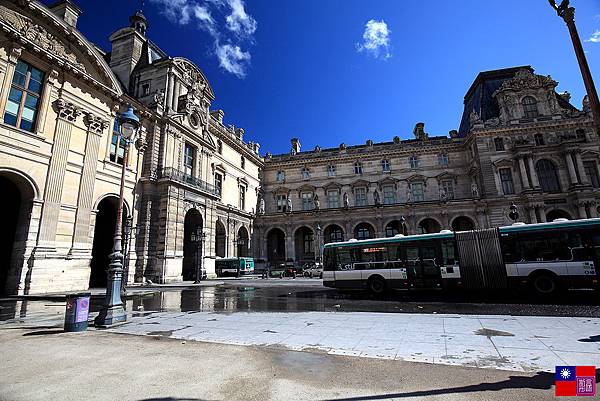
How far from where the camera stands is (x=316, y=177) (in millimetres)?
43312

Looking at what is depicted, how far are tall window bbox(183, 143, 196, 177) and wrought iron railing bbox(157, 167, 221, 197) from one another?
2.51 ft

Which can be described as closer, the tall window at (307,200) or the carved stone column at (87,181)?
the carved stone column at (87,181)

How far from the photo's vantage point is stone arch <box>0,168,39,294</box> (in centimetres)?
1520

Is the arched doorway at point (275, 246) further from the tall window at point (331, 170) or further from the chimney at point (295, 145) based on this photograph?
the chimney at point (295, 145)

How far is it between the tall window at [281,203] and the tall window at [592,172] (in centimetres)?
3620

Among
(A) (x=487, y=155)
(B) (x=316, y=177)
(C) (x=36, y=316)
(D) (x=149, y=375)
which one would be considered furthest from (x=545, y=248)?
(B) (x=316, y=177)

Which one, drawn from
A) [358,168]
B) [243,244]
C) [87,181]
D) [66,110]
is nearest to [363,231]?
[358,168]

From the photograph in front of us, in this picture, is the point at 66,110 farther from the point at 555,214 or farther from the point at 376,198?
the point at 555,214

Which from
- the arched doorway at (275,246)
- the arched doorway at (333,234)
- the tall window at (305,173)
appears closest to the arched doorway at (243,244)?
the arched doorway at (275,246)

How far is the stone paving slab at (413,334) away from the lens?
4.89 meters

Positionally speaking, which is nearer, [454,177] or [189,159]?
[189,159]

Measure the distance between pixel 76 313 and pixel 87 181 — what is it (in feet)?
47.4

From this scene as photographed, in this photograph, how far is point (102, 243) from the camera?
71.8ft

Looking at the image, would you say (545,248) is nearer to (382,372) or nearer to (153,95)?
(382,372)
